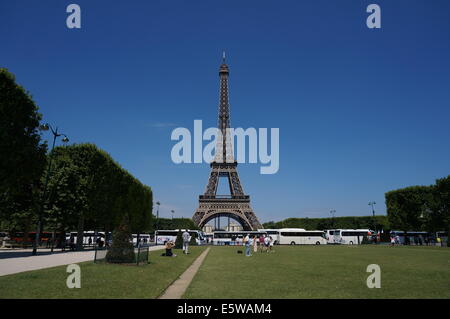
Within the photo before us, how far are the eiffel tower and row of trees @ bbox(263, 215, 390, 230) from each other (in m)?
19.9

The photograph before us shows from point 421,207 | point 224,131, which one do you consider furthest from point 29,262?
point 224,131

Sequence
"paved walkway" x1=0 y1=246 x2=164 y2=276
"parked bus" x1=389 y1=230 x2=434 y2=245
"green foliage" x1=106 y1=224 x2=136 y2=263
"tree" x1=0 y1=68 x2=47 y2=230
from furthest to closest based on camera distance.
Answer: "parked bus" x1=389 y1=230 x2=434 y2=245
"tree" x1=0 y1=68 x2=47 y2=230
"green foliage" x1=106 y1=224 x2=136 y2=263
"paved walkway" x1=0 y1=246 x2=164 y2=276

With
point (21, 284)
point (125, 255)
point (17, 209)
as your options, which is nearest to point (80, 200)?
point (17, 209)

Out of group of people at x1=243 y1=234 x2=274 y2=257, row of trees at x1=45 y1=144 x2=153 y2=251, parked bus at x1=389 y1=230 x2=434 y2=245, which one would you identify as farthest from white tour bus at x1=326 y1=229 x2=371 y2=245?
row of trees at x1=45 y1=144 x2=153 y2=251

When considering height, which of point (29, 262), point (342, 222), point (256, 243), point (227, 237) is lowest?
point (227, 237)

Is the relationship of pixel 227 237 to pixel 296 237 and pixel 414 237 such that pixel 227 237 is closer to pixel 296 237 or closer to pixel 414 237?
pixel 296 237

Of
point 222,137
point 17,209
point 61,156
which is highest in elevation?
point 222,137

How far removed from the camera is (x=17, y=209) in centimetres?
4362

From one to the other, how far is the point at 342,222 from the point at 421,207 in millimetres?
34653

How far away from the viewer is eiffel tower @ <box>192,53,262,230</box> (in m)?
81.8

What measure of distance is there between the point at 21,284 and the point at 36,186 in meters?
36.2

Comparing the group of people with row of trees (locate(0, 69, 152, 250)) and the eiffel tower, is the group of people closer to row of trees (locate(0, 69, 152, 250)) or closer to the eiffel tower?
row of trees (locate(0, 69, 152, 250))

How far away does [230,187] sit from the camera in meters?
89.2
